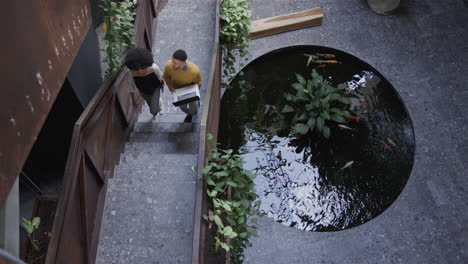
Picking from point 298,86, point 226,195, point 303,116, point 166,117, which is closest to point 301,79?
point 298,86

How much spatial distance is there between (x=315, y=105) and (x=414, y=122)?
2.03m

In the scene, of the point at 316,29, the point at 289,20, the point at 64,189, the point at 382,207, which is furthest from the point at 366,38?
the point at 64,189

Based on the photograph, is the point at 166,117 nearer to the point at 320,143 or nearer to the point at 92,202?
the point at 92,202

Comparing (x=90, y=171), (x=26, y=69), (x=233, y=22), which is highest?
(x=26, y=69)

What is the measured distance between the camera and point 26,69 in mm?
3504

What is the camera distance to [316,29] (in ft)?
30.9

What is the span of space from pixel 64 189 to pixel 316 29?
7082 mm

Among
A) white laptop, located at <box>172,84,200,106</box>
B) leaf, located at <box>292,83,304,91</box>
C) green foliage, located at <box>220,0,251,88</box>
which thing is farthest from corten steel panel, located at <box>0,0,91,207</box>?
leaf, located at <box>292,83,304,91</box>

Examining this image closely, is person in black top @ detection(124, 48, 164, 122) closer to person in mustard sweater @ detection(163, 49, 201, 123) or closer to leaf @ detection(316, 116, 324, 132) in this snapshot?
person in mustard sweater @ detection(163, 49, 201, 123)

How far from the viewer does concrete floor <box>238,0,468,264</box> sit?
6793 millimetres

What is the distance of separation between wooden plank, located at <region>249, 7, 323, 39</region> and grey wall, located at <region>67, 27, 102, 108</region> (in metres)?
3.55

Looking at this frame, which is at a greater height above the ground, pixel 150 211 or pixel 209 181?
pixel 209 181

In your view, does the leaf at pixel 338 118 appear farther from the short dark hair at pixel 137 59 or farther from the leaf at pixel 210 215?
the short dark hair at pixel 137 59

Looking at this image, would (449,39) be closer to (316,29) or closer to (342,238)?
(316,29)
